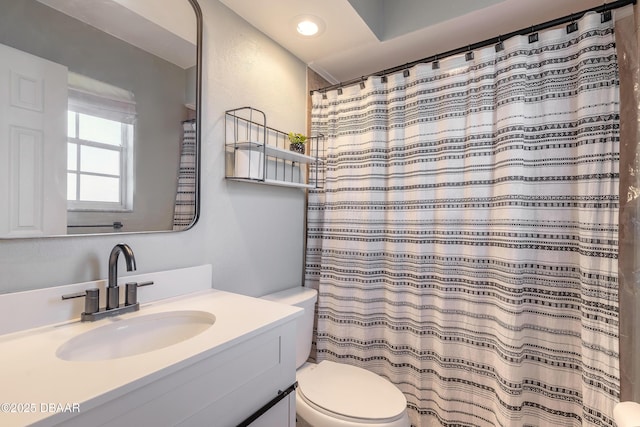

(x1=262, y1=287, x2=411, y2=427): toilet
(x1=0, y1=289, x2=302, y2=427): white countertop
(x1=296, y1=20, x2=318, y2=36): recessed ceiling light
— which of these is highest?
(x1=296, y1=20, x2=318, y2=36): recessed ceiling light

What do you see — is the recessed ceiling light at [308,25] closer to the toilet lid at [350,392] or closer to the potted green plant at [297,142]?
the potted green plant at [297,142]

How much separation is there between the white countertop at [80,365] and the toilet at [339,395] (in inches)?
19.9

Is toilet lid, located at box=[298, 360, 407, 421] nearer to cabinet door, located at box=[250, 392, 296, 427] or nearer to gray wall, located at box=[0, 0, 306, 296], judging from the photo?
cabinet door, located at box=[250, 392, 296, 427]

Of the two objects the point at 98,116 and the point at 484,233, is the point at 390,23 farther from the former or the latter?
the point at 98,116

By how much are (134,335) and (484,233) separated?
4.72 feet

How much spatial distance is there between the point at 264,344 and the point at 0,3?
1.18 metres

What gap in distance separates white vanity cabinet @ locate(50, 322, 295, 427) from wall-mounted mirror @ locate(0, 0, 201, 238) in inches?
23.8

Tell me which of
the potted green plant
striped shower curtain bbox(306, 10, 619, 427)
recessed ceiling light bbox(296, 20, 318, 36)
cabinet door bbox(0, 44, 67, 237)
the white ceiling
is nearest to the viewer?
cabinet door bbox(0, 44, 67, 237)

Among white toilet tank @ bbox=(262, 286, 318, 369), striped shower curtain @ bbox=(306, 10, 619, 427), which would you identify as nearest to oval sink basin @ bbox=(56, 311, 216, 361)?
white toilet tank @ bbox=(262, 286, 318, 369)

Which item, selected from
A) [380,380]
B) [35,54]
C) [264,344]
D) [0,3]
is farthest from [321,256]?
[0,3]

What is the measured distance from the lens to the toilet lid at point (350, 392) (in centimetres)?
120

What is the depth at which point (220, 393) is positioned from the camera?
0.80 m

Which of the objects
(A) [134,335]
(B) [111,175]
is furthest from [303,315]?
(B) [111,175]

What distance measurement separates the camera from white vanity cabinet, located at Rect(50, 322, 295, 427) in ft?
2.04
